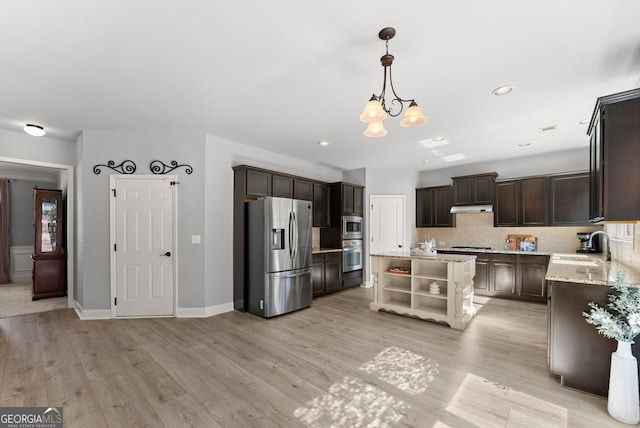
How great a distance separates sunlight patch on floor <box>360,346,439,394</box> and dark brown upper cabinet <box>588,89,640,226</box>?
6.24ft

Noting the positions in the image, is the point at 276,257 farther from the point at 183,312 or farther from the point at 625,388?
the point at 625,388

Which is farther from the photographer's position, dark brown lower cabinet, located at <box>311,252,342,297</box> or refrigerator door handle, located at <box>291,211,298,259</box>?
dark brown lower cabinet, located at <box>311,252,342,297</box>

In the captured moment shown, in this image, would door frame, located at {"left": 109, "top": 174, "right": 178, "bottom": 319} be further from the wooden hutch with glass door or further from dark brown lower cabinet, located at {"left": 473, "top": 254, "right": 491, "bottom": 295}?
dark brown lower cabinet, located at {"left": 473, "top": 254, "right": 491, "bottom": 295}

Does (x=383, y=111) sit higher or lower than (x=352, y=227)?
higher

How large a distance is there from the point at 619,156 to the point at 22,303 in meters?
8.16

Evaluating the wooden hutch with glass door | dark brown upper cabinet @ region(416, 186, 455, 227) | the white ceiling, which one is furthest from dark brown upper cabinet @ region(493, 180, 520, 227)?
the wooden hutch with glass door

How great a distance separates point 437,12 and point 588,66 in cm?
168

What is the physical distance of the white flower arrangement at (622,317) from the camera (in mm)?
1896

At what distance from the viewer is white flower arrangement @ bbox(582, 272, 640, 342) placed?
74.6 inches

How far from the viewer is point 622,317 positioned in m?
2.08

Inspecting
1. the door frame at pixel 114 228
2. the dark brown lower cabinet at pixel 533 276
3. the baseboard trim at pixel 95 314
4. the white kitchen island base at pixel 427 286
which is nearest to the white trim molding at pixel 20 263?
the baseboard trim at pixel 95 314

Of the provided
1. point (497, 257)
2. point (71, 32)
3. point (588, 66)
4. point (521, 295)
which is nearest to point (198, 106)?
point (71, 32)

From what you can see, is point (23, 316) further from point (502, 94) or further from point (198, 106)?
point (502, 94)

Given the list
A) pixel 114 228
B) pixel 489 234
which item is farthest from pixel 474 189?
pixel 114 228
